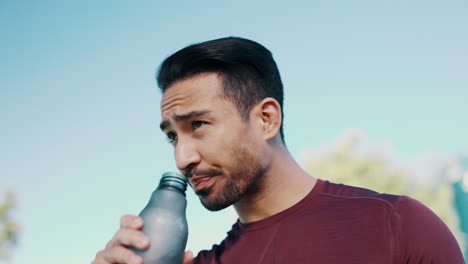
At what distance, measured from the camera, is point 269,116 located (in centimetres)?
264

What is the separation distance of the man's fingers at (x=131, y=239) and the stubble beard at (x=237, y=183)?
56 cm

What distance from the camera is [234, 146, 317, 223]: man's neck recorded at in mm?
2484

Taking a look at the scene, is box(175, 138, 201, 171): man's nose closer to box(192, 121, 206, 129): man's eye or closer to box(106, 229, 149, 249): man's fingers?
box(192, 121, 206, 129): man's eye

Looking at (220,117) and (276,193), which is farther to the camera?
(276,193)

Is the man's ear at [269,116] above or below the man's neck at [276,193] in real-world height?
above

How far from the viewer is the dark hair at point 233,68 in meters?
2.58

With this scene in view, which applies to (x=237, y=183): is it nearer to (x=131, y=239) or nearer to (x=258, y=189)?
(x=258, y=189)

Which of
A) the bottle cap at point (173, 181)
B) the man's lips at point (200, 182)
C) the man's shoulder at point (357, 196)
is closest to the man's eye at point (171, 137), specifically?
the man's lips at point (200, 182)

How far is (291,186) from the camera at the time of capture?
99.3 inches

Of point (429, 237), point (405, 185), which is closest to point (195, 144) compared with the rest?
point (429, 237)

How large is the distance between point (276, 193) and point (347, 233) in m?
0.44

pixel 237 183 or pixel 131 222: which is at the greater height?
pixel 237 183

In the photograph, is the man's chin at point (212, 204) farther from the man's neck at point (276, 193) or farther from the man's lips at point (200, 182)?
the man's neck at point (276, 193)

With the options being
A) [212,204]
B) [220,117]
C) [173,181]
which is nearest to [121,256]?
[173,181]
